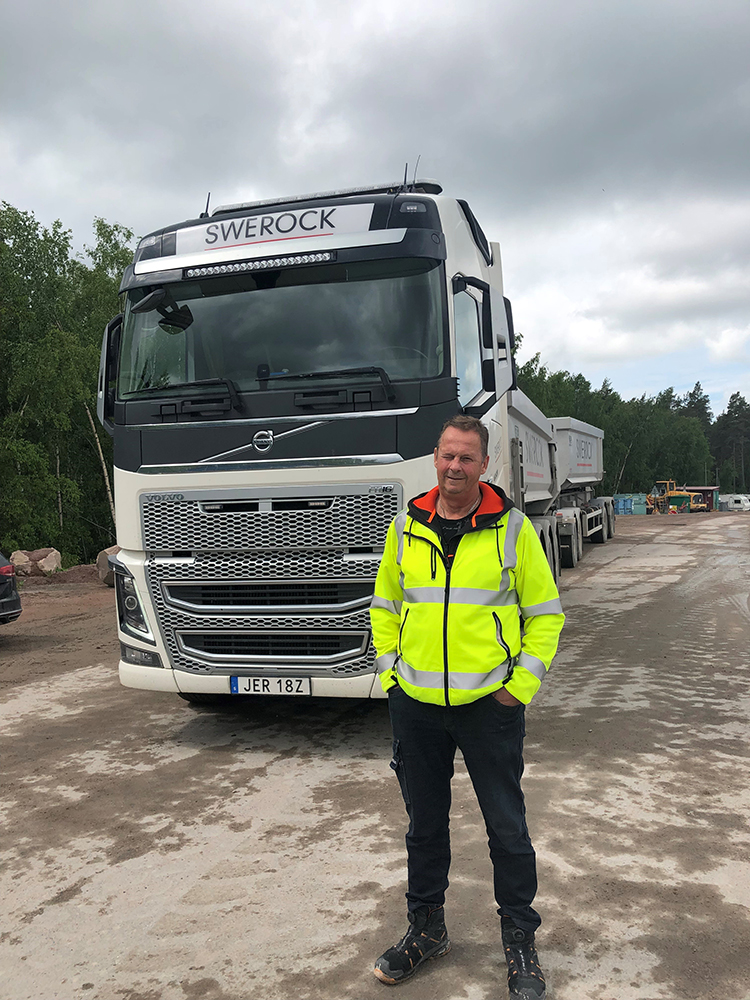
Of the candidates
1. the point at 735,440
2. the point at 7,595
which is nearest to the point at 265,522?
the point at 7,595

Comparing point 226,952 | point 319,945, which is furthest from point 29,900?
point 319,945

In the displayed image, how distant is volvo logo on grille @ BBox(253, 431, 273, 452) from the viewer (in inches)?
212

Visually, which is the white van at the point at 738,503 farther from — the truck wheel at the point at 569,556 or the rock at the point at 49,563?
the rock at the point at 49,563

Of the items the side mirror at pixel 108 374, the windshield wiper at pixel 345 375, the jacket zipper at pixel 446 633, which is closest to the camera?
the jacket zipper at pixel 446 633

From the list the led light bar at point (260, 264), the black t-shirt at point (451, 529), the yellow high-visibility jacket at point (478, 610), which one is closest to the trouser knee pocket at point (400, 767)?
the yellow high-visibility jacket at point (478, 610)

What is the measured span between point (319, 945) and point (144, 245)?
4.85 meters

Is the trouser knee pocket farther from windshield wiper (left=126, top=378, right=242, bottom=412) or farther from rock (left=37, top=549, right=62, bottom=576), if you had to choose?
rock (left=37, top=549, right=62, bottom=576)

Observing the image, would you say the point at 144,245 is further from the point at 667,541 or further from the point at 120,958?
the point at 667,541

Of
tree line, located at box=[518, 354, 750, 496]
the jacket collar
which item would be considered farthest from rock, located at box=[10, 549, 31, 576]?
tree line, located at box=[518, 354, 750, 496]

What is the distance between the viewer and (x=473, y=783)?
115 inches

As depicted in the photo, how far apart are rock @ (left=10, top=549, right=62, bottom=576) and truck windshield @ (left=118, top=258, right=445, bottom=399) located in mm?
14777

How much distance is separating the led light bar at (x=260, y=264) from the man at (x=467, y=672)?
2952 mm

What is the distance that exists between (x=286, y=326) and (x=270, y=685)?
2.36 metres

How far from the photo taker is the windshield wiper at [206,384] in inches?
215
